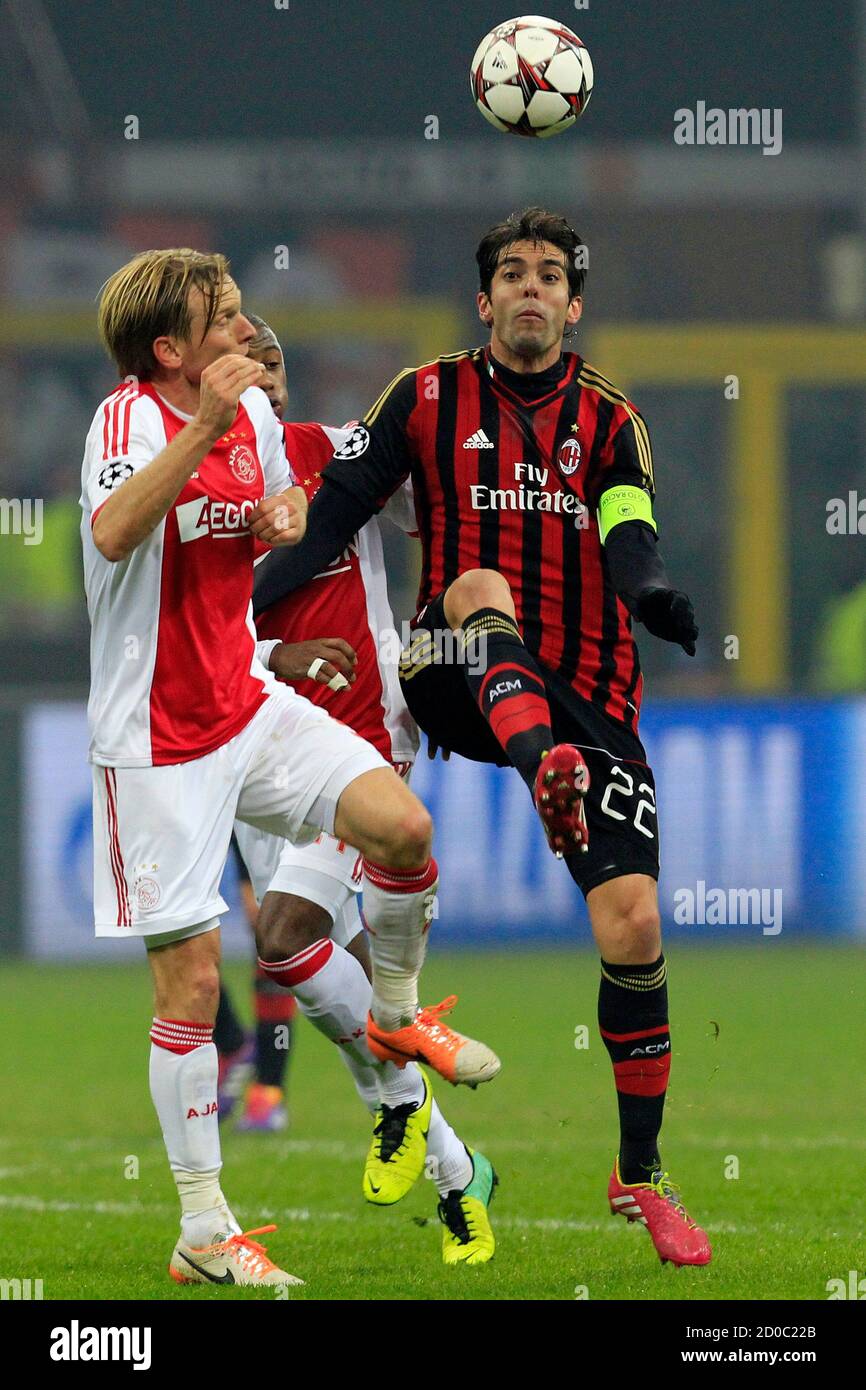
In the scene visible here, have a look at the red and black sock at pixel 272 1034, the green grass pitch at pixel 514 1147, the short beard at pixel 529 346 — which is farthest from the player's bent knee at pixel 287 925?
the red and black sock at pixel 272 1034

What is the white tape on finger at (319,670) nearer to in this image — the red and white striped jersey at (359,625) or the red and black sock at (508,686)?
the red and white striped jersey at (359,625)

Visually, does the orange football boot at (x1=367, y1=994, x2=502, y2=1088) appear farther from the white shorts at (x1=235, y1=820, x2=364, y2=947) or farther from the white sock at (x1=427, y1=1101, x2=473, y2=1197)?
the white shorts at (x1=235, y1=820, x2=364, y2=947)

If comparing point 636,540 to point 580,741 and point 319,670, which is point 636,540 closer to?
point 580,741

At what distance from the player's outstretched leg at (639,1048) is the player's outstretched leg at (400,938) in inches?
12.5

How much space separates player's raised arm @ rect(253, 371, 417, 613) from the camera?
17.8 feet

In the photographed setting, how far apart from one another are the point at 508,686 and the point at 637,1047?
909mm

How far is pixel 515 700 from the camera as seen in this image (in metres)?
4.99

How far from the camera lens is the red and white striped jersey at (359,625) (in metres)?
5.81

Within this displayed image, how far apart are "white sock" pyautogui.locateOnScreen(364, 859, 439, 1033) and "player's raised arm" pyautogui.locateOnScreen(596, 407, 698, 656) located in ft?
2.58

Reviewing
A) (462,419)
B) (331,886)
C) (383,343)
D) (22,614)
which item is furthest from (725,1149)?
(383,343)

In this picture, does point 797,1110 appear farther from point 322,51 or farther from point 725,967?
point 322,51

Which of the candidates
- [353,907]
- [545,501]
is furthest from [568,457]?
[353,907]

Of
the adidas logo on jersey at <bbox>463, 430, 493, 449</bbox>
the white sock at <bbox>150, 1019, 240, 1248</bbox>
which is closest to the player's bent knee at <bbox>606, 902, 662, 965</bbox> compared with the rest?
the white sock at <bbox>150, 1019, 240, 1248</bbox>

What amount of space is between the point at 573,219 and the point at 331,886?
43.6 ft
